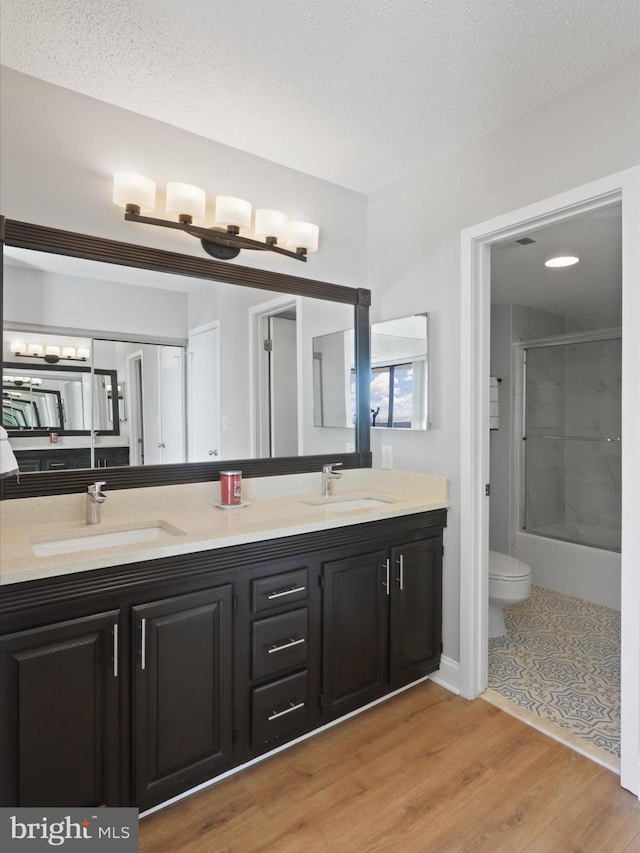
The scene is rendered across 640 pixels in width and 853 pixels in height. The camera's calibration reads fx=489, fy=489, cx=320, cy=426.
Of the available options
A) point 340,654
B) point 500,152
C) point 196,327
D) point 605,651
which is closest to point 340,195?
point 500,152

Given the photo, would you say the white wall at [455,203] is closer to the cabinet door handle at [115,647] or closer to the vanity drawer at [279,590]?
the vanity drawer at [279,590]

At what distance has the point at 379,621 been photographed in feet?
6.86

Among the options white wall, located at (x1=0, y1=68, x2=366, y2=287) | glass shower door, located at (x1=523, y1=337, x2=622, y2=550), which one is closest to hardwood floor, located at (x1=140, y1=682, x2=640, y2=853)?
white wall, located at (x1=0, y1=68, x2=366, y2=287)

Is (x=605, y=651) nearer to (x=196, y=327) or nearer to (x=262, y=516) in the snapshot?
(x=262, y=516)

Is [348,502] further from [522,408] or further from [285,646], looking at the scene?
[522,408]

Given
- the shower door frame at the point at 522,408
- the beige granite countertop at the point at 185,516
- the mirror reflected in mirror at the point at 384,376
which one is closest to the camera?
the beige granite countertop at the point at 185,516

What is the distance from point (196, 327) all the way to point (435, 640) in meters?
1.83

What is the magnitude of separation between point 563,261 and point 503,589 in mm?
2008

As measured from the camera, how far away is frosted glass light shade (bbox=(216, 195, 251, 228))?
2.07 m

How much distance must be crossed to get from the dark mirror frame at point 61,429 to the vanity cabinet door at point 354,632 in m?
1.01

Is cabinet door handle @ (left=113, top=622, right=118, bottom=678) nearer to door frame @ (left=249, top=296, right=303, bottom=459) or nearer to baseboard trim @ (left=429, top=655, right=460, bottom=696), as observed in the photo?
door frame @ (left=249, top=296, right=303, bottom=459)

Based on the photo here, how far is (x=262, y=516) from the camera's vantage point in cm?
191

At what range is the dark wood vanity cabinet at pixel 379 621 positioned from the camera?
6.37 ft

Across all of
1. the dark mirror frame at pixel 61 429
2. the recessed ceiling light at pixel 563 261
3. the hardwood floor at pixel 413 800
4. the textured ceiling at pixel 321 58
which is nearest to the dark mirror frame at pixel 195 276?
the dark mirror frame at pixel 61 429
